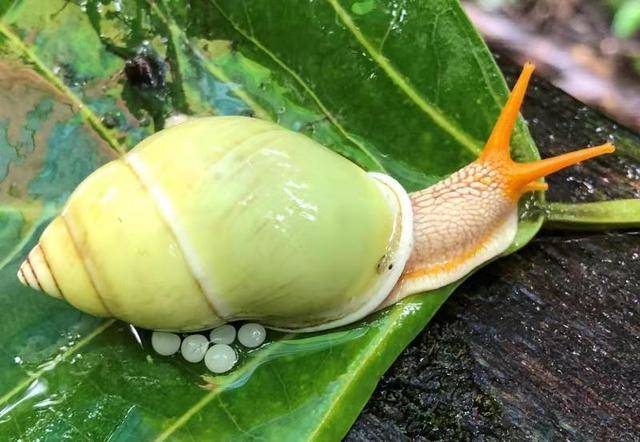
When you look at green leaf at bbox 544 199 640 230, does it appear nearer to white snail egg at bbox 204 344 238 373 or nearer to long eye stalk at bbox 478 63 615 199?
long eye stalk at bbox 478 63 615 199

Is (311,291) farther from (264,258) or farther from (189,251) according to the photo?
(189,251)

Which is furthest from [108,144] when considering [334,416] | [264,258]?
[334,416]

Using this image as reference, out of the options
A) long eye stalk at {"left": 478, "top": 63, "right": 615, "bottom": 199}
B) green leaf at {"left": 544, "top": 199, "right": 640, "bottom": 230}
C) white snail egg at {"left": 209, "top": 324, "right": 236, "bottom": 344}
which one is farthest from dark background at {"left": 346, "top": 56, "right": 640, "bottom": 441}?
white snail egg at {"left": 209, "top": 324, "right": 236, "bottom": 344}

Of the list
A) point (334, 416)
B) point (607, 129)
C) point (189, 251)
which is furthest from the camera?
point (607, 129)

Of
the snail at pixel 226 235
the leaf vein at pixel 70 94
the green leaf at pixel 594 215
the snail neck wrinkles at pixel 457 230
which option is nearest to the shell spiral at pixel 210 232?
the snail at pixel 226 235

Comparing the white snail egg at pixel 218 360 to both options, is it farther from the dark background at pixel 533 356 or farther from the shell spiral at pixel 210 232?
the dark background at pixel 533 356

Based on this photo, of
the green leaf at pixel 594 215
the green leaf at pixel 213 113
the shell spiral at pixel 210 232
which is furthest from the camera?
the green leaf at pixel 594 215
